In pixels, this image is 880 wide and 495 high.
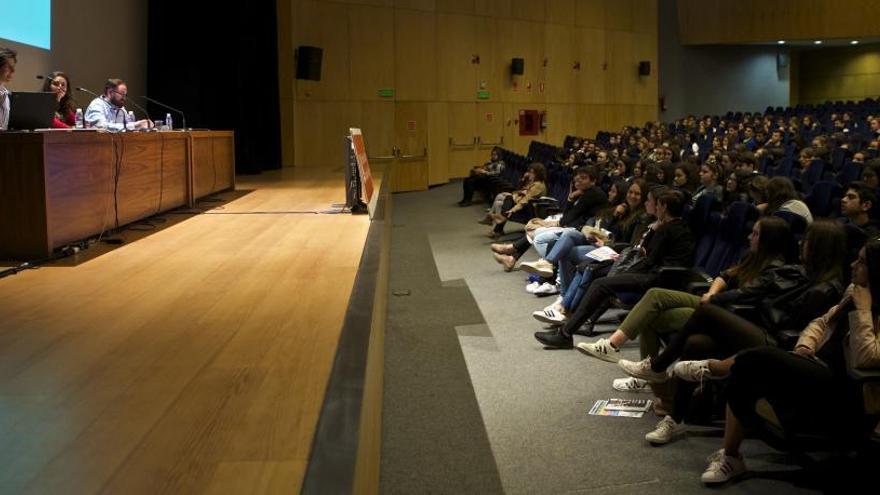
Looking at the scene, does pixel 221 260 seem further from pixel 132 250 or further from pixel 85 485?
pixel 85 485

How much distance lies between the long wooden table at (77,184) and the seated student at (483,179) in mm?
5927

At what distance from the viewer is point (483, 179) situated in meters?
12.1

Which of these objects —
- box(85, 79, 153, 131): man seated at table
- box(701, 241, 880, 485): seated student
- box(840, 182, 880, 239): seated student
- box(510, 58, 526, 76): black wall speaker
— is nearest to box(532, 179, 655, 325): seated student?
box(840, 182, 880, 239): seated student

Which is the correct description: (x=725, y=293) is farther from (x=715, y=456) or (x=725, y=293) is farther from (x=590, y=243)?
(x=590, y=243)

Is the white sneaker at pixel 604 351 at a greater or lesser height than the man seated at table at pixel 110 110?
lesser

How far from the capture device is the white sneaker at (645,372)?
360cm

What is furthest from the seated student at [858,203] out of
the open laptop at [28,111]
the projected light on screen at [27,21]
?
the projected light on screen at [27,21]

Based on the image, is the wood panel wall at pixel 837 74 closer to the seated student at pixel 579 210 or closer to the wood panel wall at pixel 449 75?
the wood panel wall at pixel 449 75

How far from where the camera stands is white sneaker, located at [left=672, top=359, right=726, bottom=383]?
323cm

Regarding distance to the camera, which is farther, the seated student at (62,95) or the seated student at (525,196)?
the seated student at (525,196)

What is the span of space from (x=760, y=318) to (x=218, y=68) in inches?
364

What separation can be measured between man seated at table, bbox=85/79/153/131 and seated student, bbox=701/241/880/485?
4734 mm

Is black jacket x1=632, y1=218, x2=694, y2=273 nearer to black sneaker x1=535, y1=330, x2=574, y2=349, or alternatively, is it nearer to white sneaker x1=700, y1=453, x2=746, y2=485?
black sneaker x1=535, y1=330, x2=574, y2=349

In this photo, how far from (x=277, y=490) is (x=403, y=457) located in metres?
1.62
